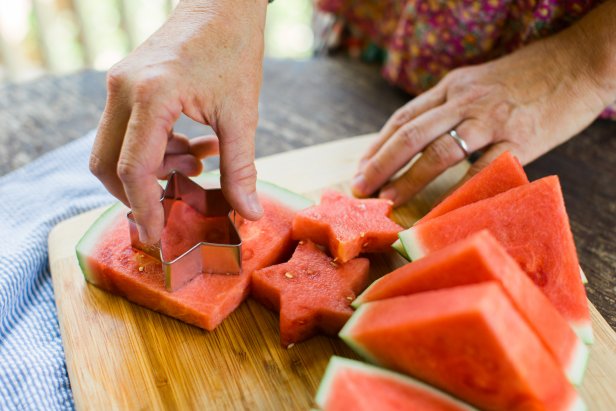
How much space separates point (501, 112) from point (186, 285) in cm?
138

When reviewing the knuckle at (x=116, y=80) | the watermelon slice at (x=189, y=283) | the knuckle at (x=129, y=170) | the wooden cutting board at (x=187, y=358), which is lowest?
the wooden cutting board at (x=187, y=358)

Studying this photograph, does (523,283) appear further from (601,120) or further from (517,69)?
(601,120)

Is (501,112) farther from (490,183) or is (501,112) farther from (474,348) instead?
(474,348)

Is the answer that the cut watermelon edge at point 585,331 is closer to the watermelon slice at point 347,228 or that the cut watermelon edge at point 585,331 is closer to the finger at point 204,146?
the watermelon slice at point 347,228

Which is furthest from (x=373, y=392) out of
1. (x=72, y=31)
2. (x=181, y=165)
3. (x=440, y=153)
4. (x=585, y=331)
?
(x=72, y=31)

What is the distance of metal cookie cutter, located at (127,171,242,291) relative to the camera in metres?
1.78

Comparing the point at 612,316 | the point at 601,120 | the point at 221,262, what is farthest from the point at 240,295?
the point at 601,120

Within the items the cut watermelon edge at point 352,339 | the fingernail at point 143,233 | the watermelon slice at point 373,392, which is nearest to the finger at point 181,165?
the fingernail at point 143,233

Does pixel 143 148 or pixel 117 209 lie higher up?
pixel 143 148

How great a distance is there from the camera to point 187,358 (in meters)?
1.72

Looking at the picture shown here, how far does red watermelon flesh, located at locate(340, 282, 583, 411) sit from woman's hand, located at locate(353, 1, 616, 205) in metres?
0.89

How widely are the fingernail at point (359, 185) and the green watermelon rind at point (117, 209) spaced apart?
266 millimetres

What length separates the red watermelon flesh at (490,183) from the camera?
1.90 meters

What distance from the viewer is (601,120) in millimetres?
3078
